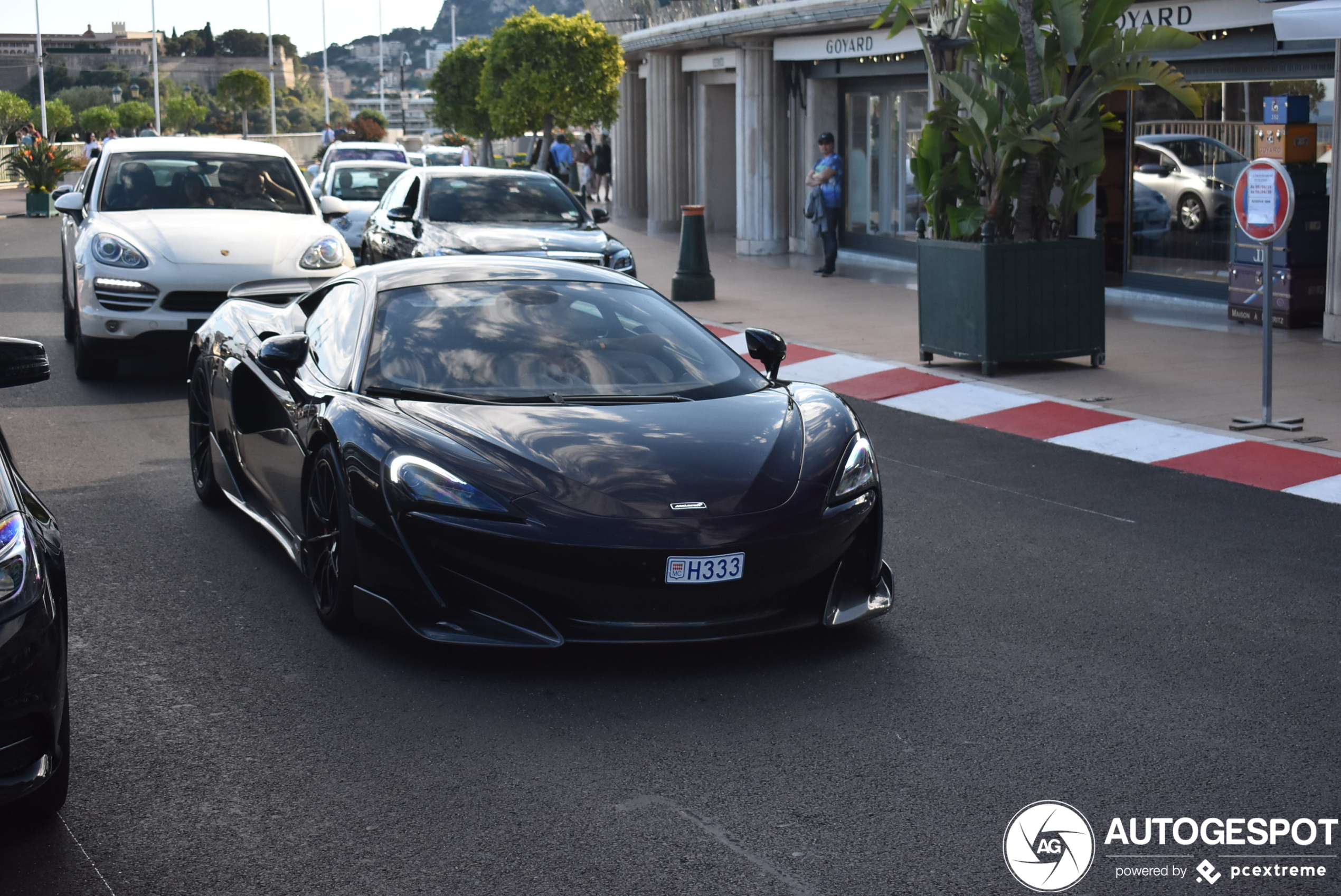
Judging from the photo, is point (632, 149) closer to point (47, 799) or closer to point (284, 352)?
point (284, 352)

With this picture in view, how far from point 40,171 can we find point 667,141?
17977 mm

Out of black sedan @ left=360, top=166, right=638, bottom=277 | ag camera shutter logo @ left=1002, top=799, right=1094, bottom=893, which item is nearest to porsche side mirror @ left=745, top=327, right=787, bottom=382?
ag camera shutter logo @ left=1002, top=799, right=1094, bottom=893

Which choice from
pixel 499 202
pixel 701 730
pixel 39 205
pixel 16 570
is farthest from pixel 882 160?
pixel 39 205

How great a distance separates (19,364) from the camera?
450 cm

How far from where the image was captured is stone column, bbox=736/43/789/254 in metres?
23.9

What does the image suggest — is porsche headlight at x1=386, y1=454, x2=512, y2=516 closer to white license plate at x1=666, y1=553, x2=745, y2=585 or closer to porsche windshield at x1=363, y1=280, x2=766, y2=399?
white license plate at x1=666, y1=553, x2=745, y2=585

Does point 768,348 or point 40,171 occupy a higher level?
point 40,171

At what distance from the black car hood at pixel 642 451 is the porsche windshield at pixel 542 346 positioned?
243mm

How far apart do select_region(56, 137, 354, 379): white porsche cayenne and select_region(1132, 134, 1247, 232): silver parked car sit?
8997 mm

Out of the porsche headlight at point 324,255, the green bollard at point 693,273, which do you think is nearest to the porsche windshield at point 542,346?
the porsche headlight at point 324,255

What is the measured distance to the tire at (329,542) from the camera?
213 inches

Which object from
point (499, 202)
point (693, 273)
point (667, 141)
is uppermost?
point (667, 141)

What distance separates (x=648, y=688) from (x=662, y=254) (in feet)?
65.8

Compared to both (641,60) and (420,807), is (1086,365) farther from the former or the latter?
(641,60)
